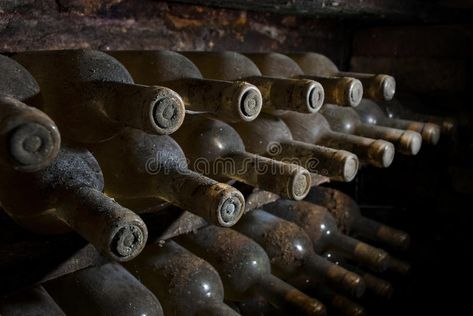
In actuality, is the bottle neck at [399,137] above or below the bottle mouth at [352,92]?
below

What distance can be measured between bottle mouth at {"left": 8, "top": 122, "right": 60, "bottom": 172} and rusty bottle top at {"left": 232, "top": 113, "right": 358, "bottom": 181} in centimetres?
47

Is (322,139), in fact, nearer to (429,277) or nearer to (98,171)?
(98,171)

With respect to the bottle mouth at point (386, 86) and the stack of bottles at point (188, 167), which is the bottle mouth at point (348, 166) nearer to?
the stack of bottles at point (188, 167)

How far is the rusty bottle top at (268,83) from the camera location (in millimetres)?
691

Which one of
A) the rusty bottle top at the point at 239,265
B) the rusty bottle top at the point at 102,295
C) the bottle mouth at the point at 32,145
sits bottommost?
the rusty bottle top at the point at 239,265

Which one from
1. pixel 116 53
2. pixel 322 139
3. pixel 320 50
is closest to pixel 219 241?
pixel 322 139

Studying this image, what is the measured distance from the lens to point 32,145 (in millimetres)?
347

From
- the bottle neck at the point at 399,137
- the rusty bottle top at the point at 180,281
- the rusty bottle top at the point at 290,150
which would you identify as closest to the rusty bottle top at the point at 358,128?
the bottle neck at the point at 399,137

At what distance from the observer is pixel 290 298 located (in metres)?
0.80

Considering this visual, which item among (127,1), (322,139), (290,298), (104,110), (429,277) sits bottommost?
(429,277)

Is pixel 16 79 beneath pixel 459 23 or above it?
beneath

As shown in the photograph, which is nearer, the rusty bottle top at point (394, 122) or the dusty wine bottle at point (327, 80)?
the dusty wine bottle at point (327, 80)

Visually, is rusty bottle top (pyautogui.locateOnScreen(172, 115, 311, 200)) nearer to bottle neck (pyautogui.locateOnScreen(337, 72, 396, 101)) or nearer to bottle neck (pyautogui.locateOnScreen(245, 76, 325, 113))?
bottle neck (pyautogui.locateOnScreen(245, 76, 325, 113))

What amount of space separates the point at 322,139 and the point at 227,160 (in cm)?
30
